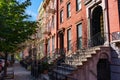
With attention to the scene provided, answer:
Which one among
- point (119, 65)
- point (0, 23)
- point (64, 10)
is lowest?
point (119, 65)

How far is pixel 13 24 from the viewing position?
15.0m

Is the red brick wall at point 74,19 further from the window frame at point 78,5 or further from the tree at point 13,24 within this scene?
the tree at point 13,24

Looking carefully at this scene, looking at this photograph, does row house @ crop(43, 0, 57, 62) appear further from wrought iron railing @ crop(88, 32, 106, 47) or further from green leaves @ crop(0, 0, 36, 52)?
wrought iron railing @ crop(88, 32, 106, 47)

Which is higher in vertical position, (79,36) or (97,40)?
(79,36)

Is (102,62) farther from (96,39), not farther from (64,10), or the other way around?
(64,10)

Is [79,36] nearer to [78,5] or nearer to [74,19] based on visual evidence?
[74,19]

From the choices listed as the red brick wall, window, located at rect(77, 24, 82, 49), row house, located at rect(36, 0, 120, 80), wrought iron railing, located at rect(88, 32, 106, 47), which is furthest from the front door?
window, located at rect(77, 24, 82, 49)

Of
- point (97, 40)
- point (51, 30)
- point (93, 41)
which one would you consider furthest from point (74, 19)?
point (51, 30)

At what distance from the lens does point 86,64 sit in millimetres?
11570

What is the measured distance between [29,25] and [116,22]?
7599 millimetres

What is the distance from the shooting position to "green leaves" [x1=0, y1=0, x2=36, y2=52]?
46.1 feet

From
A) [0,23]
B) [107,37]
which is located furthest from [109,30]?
[0,23]

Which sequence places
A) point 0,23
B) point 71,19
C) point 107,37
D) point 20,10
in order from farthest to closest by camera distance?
point 71,19 → point 20,10 → point 0,23 → point 107,37

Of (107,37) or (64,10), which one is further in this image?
(64,10)
